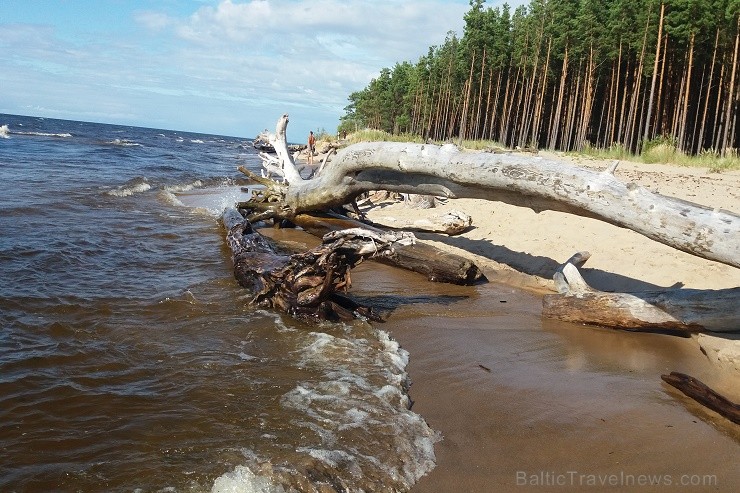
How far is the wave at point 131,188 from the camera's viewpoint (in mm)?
14320

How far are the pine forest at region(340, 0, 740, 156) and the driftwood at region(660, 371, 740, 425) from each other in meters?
20.3

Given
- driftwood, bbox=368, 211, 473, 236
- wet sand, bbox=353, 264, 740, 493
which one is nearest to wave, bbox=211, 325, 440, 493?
wet sand, bbox=353, 264, 740, 493

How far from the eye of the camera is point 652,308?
18.5ft

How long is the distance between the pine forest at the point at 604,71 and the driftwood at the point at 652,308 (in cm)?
1858

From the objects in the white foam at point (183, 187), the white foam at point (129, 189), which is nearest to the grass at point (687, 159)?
the white foam at point (183, 187)

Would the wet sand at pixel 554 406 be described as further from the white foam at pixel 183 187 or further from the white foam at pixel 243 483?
the white foam at pixel 183 187

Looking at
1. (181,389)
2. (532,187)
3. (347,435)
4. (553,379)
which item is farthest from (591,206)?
(181,389)

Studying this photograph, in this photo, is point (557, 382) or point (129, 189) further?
point (129, 189)

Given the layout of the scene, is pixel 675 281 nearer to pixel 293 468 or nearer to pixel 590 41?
pixel 293 468

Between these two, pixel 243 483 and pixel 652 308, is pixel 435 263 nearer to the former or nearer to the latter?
pixel 652 308

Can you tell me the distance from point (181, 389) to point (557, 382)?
295 cm

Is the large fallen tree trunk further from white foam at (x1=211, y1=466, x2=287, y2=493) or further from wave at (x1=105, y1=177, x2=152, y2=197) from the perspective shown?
wave at (x1=105, y1=177, x2=152, y2=197)

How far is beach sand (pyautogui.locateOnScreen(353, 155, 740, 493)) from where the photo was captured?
119 inches

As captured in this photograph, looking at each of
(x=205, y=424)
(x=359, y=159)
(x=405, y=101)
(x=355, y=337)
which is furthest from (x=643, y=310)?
(x=405, y=101)
